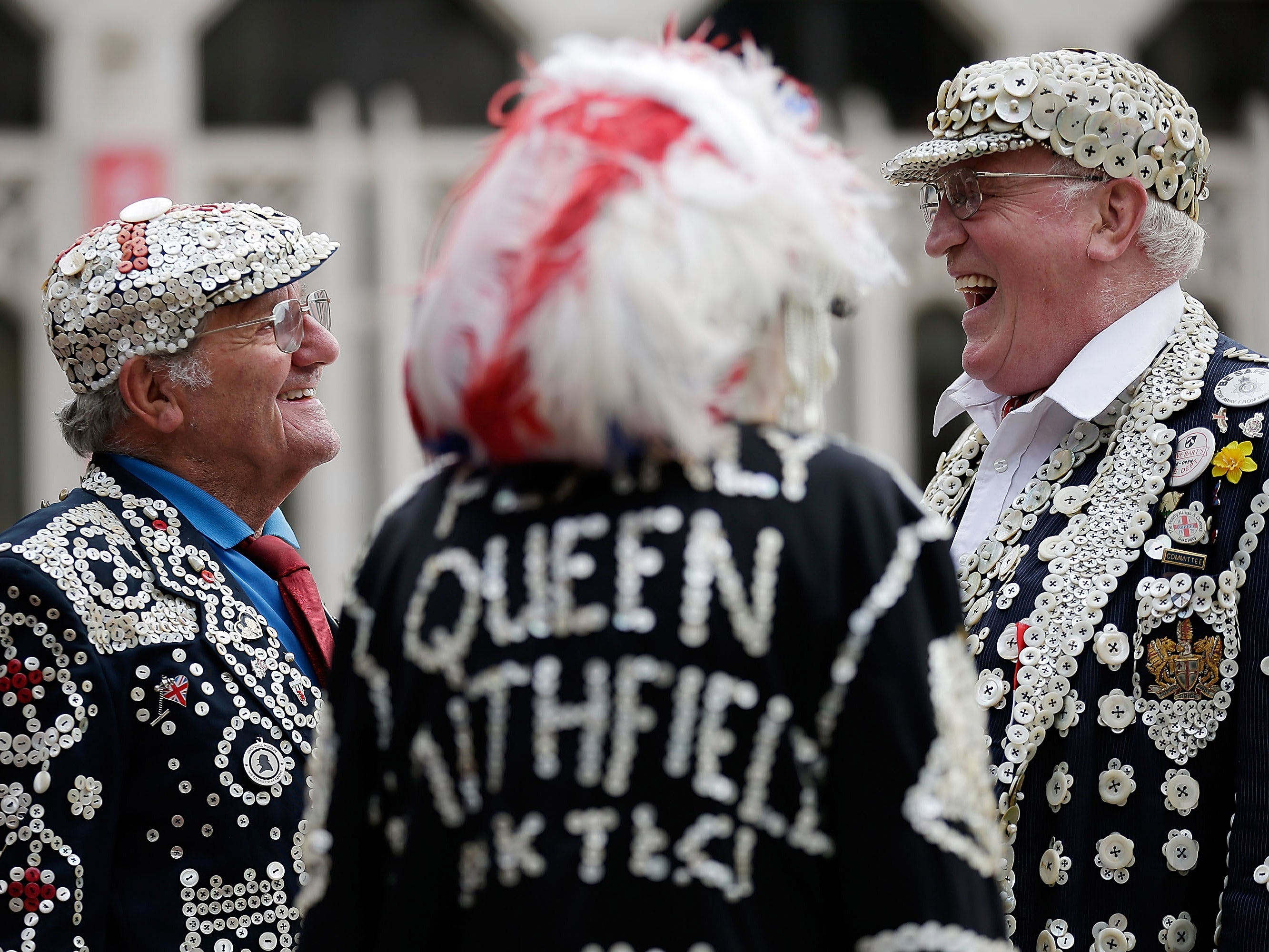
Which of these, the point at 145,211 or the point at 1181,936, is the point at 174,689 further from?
the point at 1181,936

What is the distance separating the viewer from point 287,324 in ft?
9.07

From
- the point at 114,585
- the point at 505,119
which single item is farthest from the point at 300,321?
the point at 505,119

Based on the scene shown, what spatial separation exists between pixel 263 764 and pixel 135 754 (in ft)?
0.66

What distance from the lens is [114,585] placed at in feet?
7.84

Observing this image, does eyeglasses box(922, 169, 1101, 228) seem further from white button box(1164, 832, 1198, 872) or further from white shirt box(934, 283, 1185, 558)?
white button box(1164, 832, 1198, 872)

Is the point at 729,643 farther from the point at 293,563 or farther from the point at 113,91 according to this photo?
the point at 113,91

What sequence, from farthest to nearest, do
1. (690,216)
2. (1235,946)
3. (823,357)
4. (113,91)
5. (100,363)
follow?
(113,91), (100,363), (1235,946), (823,357), (690,216)

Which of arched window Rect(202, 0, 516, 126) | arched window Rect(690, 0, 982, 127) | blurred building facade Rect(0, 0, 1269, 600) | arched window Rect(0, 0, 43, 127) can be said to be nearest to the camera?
blurred building facade Rect(0, 0, 1269, 600)

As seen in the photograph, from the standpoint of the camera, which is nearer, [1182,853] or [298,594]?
[1182,853]

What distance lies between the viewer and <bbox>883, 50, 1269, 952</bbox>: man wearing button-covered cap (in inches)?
88.6

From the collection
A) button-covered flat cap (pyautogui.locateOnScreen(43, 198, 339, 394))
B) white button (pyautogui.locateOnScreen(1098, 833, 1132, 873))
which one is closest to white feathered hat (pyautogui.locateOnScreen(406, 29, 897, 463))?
white button (pyautogui.locateOnScreen(1098, 833, 1132, 873))

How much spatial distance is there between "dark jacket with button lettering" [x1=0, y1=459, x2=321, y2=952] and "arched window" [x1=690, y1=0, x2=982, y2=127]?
7.76 meters

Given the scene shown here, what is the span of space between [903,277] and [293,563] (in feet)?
5.03

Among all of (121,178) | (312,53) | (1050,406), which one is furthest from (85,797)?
(312,53)
